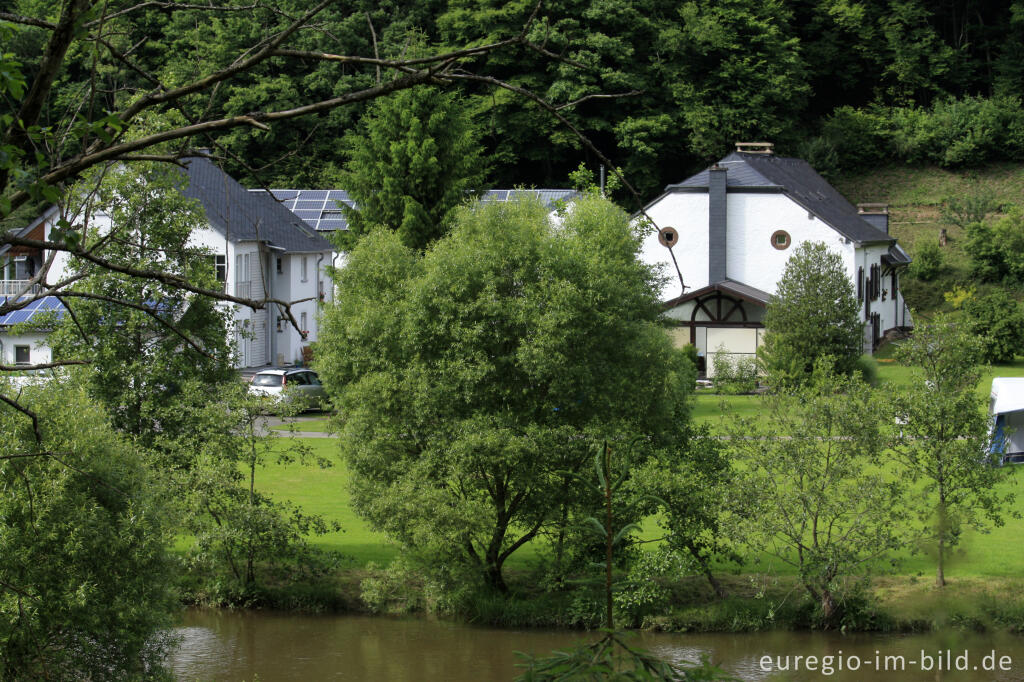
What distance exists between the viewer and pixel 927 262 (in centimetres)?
5084

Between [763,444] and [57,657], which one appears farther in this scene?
[763,444]

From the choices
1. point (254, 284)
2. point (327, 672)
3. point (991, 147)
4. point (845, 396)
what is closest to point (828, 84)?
point (991, 147)

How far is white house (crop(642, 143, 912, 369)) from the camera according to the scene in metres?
41.1

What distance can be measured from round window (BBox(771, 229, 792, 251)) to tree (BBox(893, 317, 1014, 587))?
24302 mm

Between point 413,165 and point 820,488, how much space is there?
1738 centimetres

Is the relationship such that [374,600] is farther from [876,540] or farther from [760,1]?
[760,1]

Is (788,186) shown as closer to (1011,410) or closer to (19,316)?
(1011,410)

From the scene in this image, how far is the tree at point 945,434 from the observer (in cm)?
1697

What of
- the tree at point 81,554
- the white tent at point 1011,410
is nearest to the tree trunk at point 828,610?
the white tent at point 1011,410

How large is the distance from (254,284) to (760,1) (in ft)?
115

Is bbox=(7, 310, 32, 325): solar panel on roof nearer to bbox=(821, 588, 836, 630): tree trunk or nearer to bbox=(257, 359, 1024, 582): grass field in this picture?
bbox=(257, 359, 1024, 582): grass field

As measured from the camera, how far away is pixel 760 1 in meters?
59.7

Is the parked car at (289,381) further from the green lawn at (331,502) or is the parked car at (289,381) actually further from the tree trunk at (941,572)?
the tree trunk at (941,572)

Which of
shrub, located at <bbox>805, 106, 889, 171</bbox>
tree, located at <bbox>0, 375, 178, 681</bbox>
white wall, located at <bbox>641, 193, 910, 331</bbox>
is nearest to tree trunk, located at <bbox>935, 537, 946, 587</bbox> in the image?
tree, located at <bbox>0, 375, 178, 681</bbox>
